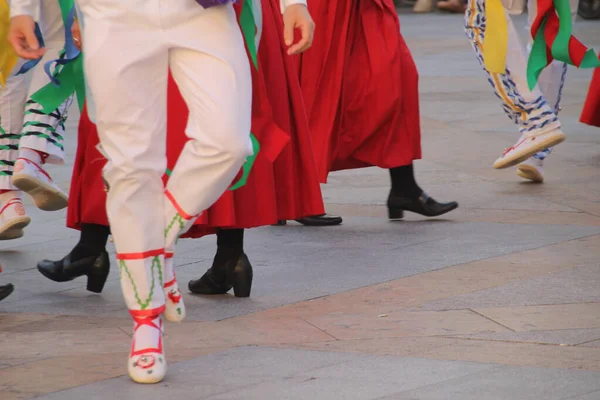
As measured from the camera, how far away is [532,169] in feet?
22.4

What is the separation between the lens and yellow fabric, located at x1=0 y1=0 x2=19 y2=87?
5121 millimetres

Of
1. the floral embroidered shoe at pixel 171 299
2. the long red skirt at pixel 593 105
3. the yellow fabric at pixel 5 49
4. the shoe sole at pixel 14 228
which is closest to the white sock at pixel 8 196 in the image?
the shoe sole at pixel 14 228

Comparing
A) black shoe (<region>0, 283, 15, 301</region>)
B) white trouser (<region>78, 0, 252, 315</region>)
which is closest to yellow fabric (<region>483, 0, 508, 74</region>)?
black shoe (<region>0, 283, 15, 301</region>)

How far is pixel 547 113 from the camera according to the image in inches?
266

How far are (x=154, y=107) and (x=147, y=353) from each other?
660 millimetres

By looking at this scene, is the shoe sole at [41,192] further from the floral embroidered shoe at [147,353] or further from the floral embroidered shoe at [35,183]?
the floral embroidered shoe at [147,353]

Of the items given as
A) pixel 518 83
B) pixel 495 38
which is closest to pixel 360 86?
pixel 495 38

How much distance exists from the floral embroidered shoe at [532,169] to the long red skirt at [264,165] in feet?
7.67

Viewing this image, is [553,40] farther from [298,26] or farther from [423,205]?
[298,26]

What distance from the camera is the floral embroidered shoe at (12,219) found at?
5.52m

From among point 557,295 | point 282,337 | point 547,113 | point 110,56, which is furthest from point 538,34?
point 110,56

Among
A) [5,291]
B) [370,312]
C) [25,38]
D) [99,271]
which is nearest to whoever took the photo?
[25,38]

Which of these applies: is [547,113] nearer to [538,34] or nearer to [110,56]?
[538,34]

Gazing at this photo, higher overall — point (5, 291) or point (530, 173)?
point (5, 291)
